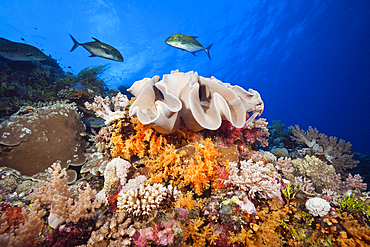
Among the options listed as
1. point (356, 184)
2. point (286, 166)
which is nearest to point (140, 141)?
Result: point (286, 166)

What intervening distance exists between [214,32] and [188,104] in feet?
146

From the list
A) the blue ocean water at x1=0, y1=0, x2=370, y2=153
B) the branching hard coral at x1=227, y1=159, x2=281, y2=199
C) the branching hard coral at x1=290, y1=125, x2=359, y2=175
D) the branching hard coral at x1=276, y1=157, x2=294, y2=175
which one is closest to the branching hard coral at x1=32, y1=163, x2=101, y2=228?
the branching hard coral at x1=227, y1=159, x2=281, y2=199

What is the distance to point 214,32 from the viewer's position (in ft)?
123

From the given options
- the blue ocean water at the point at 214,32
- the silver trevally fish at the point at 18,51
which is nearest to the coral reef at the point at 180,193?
the silver trevally fish at the point at 18,51

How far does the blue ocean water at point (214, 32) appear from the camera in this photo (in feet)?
108

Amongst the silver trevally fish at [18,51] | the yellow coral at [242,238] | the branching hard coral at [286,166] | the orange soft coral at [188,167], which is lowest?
the yellow coral at [242,238]

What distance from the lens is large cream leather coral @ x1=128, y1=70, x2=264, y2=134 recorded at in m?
2.40

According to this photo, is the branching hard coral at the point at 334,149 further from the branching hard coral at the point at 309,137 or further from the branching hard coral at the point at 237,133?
the branching hard coral at the point at 237,133

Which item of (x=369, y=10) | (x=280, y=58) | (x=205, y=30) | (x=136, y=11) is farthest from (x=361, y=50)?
(x=136, y=11)

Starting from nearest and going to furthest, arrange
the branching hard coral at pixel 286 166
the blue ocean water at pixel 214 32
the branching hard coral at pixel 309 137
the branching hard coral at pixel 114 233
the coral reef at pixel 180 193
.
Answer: the branching hard coral at pixel 114 233 < the coral reef at pixel 180 193 < the branching hard coral at pixel 286 166 < the branching hard coral at pixel 309 137 < the blue ocean water at pixel 214 32

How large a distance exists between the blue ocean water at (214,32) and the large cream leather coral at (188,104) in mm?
25541

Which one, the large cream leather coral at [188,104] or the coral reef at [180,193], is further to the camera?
the large cream leather coral at [188,104]

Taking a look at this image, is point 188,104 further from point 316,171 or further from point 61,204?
point 316,171

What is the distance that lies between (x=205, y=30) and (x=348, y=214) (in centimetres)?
4632
